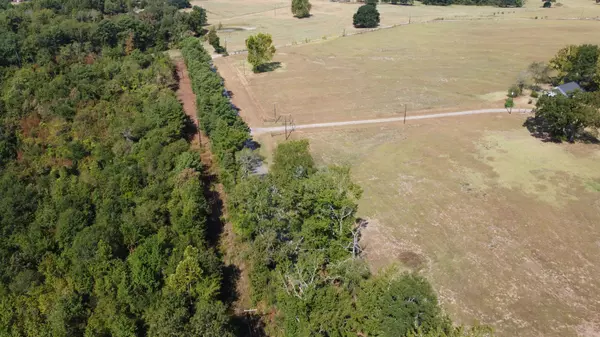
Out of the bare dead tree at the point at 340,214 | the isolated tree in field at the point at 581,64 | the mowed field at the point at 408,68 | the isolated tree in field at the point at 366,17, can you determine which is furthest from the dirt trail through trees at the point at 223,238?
the isolated tree in field at the point at 366,17

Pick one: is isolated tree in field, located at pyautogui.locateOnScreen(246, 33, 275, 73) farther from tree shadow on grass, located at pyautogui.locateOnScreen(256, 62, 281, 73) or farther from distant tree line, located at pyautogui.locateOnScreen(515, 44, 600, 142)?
distant tree line, located at pyautogui.locateOnScreen(515, 44, 600, 142)

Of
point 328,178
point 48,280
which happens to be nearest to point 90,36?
point 48,280

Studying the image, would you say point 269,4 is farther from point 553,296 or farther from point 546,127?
point 553,296

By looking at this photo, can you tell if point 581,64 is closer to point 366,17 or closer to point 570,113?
point 570,113

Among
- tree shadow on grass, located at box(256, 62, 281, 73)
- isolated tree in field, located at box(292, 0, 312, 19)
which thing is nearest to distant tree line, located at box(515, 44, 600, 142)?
tree shadow on grass, located at box(256, 62, 281, 73)

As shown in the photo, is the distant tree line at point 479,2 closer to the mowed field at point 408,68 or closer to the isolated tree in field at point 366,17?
the mowed field at point 408,68
